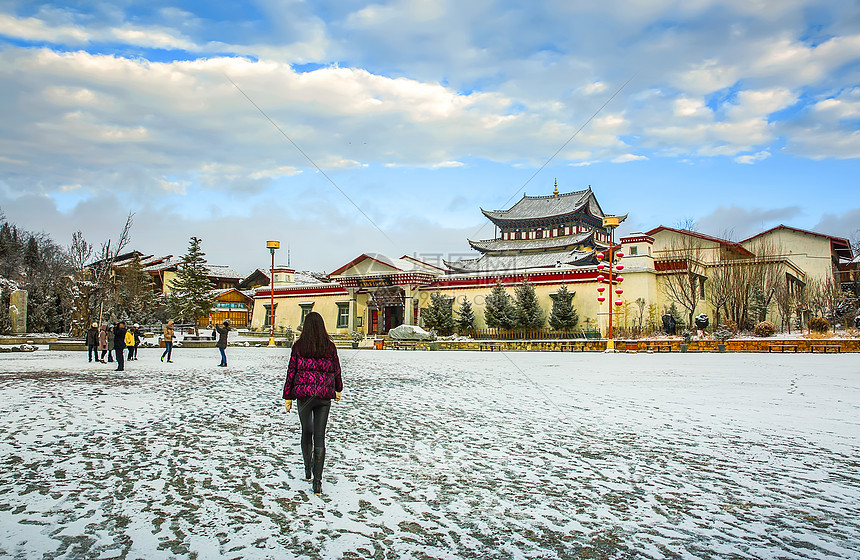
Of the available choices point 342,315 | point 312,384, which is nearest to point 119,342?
point 312,384

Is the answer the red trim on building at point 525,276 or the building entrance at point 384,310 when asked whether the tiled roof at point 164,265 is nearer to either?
the building entrance at point 384,310

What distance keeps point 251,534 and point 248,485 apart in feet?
4.01

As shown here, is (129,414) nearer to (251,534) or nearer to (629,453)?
(251,534)

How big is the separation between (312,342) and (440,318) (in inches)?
1202

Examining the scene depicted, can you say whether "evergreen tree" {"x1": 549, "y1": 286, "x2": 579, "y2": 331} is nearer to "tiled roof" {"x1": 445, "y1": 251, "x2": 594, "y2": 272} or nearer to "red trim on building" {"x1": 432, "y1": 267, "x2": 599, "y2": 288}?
"red trim on building" {"x1": 432, "y1": 267, "x2": 599, "y2": 288}

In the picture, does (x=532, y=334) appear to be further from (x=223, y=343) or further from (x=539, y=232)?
(x=223, y=343)

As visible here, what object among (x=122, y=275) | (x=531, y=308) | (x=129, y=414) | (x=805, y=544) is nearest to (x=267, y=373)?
(x=129, y=414)

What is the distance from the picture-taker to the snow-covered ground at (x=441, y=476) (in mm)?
3922

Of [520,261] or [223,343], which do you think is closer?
[223,343]

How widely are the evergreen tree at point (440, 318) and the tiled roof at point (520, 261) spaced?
5269mm

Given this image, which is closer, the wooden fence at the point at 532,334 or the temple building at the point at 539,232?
the wooden fence at the point at 532,334

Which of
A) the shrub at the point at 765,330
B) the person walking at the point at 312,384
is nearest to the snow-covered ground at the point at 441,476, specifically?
the person walking at the point at 312,384

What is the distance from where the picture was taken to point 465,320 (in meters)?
35.6

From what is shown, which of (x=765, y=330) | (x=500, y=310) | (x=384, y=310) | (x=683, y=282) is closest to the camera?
(x=765, y=330)
